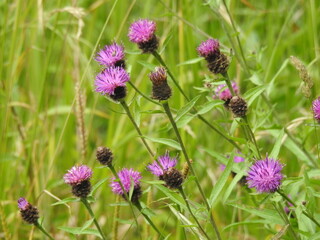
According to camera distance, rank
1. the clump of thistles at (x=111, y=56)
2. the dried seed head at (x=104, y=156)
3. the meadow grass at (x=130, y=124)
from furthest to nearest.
Result: 1. the meadow grass at (x=130, y=124)
2. the clump of thistles at (x=111, y=56)
3. the dried seed head at (x=104, y=156)

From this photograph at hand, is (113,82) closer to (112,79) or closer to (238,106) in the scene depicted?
(112,79)

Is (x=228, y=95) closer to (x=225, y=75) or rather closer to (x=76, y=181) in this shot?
(x=225, y=75)

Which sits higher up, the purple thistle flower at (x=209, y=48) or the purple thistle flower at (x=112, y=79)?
the purple thistle flower at (x=209, y=48)

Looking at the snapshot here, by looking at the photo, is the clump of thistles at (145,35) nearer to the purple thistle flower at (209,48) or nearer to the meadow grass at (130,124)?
the purple thistle flower at (209,48)

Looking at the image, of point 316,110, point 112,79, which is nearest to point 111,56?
point 112,79

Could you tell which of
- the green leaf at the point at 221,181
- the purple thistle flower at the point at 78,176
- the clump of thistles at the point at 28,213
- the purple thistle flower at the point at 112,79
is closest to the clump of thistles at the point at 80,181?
the purple thistle flower at the point at 78,176

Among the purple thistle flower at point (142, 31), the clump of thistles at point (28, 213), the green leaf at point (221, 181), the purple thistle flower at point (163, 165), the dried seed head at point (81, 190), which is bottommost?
the green leaf at point (221, 181)

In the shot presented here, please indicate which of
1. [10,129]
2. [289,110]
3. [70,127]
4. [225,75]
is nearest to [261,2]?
[289,110]
